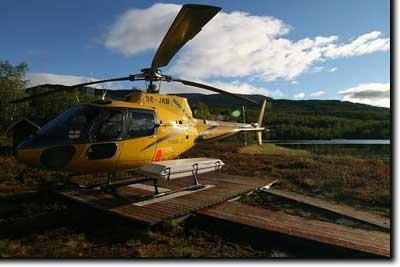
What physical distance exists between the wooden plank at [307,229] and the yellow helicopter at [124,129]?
7.46 feet

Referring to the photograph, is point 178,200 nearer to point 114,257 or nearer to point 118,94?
point 114,257

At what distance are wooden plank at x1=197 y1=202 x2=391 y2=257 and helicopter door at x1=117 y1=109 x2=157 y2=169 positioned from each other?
2067 millimetres

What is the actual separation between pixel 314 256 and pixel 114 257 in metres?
3.30

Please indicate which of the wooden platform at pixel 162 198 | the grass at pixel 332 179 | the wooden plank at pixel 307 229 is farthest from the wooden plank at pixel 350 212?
the wooden platform at pixel 162 198

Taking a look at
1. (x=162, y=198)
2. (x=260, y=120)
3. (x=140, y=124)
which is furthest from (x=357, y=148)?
(x=140, y=124)

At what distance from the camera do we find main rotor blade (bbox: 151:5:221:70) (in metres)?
5.30

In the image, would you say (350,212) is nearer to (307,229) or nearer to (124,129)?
(307,229)

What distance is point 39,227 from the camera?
21.1 ft

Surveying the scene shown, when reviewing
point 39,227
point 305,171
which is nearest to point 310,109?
point 305,171

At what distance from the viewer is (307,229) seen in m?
5.79

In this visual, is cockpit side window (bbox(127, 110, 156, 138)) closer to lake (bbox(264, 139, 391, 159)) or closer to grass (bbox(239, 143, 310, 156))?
grass (bbox(239, 143, 310, 156))

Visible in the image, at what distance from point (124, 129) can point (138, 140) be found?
488mm

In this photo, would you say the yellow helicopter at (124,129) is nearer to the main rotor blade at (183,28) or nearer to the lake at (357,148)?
the main rotor blade at (183,28)

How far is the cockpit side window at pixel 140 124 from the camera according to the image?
739 centimetres
